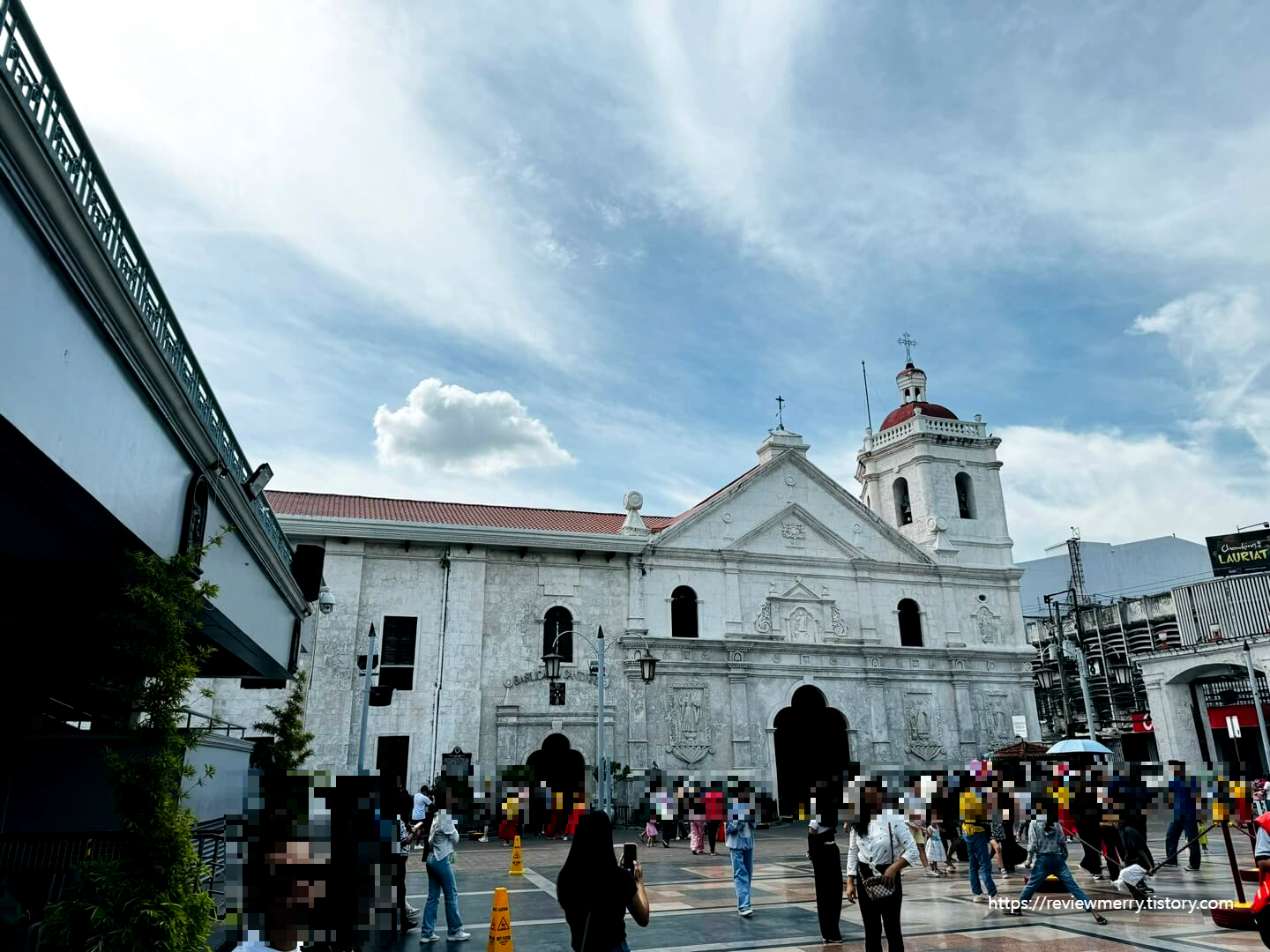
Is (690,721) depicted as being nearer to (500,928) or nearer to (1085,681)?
(500,928)

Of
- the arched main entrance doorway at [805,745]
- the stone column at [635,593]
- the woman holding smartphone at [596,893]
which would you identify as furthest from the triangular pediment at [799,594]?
the woman holding smartphone at [596,893]

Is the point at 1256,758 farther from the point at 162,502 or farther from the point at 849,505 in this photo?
the point at 162,502

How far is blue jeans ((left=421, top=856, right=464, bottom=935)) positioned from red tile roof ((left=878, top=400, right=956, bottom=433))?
113 feet

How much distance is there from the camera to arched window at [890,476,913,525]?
39.5 m

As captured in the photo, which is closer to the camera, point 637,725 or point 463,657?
point 463,657

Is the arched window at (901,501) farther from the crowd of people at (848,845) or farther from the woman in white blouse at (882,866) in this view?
the woman in white blouse at (882,866)

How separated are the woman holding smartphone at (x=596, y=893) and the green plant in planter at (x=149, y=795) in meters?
3.37

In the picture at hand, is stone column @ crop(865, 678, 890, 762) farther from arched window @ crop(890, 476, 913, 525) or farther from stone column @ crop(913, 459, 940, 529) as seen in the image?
arched window @ crop(890, 476, 913, 525)

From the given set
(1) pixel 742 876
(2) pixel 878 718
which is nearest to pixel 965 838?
(1) pixel 742 876

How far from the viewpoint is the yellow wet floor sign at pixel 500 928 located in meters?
8.30

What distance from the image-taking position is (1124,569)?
72.9m

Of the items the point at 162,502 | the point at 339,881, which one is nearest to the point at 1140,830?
the point at 339,881

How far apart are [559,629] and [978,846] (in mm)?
19420

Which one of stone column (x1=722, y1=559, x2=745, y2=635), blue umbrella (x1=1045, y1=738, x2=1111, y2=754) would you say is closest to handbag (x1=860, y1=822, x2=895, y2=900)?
blue umbrella (x1=1045, y1=738, x2=1111, y2=754)
